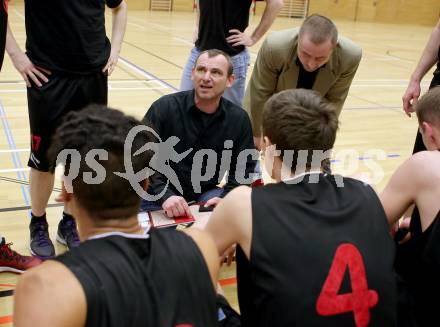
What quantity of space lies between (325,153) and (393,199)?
39 centimetres

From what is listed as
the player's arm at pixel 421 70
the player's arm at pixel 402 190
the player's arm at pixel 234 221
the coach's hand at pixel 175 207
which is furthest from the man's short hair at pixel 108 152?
the player's arm at pixel 421 70

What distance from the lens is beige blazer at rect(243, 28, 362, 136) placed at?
3.63 meters

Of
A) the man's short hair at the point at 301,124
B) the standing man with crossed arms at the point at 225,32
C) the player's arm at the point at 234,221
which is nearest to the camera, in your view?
the player's arm at the point at 234,221

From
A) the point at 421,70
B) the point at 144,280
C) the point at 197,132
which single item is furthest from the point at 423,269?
the point at 421,70

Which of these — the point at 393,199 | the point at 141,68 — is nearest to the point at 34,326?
the point at 393,199

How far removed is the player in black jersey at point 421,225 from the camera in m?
1.92

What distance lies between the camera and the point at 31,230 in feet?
10.5

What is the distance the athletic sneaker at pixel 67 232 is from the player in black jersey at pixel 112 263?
180cm

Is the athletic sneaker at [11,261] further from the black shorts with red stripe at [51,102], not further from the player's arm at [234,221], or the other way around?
the player's arm at [234,221]

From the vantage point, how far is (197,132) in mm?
3238

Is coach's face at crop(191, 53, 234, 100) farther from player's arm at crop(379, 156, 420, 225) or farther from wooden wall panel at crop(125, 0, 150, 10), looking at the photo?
wooden wall panel at crop(125, 0, 150, 10)

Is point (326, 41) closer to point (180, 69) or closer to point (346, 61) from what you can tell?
point (346, 61)

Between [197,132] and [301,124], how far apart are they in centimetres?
141

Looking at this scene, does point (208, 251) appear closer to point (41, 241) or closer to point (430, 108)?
point (430, 108)
